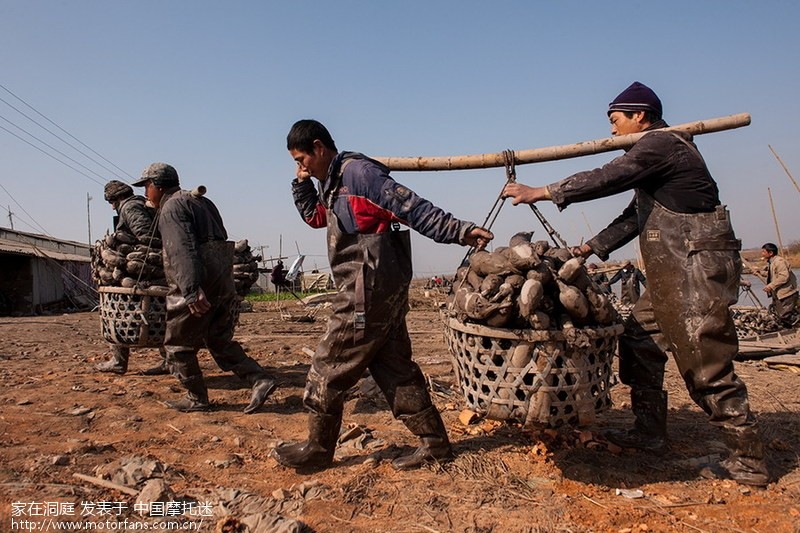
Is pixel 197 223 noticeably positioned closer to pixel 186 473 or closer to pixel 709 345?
pixel 186 473

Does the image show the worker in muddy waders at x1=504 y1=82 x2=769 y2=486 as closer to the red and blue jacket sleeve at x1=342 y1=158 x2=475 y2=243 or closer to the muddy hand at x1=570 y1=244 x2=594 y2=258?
the muddy hand at x1=570 y1=244 x2=594 y2=258

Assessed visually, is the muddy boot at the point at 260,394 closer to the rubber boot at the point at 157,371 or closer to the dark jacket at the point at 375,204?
the rubber boot at the point at 157,371

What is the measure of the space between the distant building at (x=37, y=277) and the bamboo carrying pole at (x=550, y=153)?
1353cm

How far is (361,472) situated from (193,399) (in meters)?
2.00

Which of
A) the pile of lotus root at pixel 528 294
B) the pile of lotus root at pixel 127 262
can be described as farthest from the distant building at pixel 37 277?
the pile of lotus root at pixel 528 294

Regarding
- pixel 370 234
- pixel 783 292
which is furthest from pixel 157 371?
pixel 783 292

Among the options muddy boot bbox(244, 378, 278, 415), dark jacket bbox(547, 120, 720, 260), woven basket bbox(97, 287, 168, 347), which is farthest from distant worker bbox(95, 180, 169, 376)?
dark jacket bbox(547, 120, 720, 260)

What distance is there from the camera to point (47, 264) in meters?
17.8

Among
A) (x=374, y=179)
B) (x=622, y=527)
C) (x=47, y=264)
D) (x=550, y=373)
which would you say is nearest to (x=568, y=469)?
(x=622, y=527)

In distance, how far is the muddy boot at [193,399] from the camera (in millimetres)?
4309

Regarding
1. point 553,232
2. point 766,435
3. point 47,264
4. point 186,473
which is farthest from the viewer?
point 47,264

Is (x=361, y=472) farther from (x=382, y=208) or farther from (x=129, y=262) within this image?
(x=129, y=262)

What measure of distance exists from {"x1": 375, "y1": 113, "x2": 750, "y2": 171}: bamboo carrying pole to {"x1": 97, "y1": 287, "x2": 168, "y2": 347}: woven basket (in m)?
2.76

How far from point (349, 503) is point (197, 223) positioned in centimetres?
272
